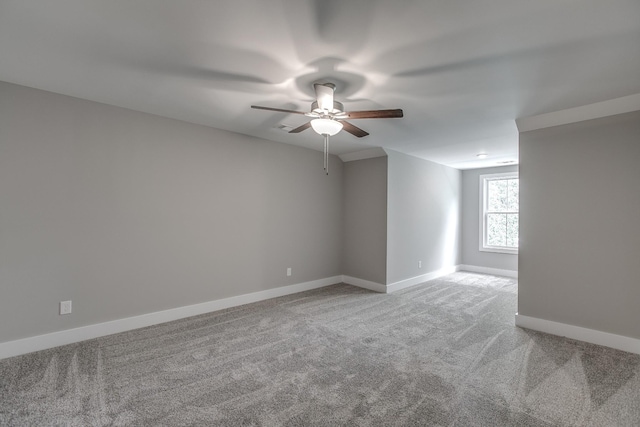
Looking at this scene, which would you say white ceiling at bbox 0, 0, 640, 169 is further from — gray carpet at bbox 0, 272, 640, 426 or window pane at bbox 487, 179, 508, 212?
window pane at bbox 487, 179, 508, 212

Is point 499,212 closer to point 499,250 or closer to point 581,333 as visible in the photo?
point 499,250

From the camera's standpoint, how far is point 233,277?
13.6 ft

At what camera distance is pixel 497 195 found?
6504mm

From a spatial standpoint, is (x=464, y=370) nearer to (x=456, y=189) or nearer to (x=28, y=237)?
(x=28, y=237)

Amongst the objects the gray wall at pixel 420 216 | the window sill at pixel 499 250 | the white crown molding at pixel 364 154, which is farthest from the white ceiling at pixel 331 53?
the window sill at pixel 499 250

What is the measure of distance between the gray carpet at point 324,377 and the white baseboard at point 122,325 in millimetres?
99

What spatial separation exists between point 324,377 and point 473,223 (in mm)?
5673

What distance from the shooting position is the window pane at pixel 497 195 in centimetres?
639

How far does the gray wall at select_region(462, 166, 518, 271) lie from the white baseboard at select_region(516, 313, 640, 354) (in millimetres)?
3191

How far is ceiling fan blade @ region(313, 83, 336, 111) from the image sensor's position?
8.15 ft

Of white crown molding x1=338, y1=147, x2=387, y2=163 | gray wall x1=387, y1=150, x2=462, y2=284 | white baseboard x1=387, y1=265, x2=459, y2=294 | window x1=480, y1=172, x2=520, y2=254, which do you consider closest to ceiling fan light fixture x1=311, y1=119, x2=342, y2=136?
white crown molding x1=338, y1=147, x2=387, y2=163

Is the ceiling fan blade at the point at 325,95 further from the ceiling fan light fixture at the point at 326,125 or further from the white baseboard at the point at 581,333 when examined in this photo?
the white baseboard at the point at 581,333

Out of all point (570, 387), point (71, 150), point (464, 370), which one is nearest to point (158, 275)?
point (71, 150)

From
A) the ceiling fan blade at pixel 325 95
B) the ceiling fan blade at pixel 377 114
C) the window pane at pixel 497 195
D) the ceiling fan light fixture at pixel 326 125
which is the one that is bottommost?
the window pane at pixel 497 195
